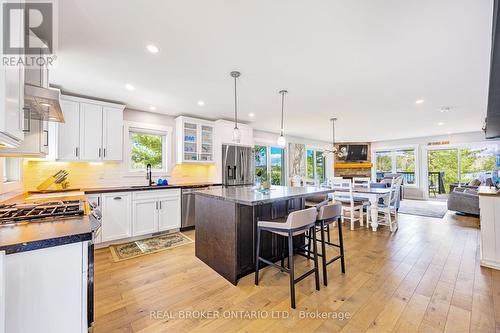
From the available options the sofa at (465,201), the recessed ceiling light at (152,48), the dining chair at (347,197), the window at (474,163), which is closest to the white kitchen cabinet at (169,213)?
the recessed ceiling light at (152,48)

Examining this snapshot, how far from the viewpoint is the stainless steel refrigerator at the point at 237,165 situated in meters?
4.94

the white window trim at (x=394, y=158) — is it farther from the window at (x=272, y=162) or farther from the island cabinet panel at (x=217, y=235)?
the island cabinet panel at (x=217, y=235)

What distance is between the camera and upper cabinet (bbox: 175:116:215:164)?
4.60 meters

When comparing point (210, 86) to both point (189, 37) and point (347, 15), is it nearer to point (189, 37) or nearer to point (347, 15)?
point (189, 37)

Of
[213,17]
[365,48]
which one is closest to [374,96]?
[365,48]

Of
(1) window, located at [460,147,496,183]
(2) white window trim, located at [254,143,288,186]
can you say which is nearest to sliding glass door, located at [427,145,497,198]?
(1) window, located at [460,147,496,183]

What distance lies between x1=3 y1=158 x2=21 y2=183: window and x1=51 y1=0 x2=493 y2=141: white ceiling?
4.11 feet

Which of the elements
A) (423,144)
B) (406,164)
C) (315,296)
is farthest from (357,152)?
(315,296)

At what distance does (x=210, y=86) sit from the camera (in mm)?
3232

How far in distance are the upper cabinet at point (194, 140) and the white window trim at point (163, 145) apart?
0.19 metres

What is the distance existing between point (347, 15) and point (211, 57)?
1.40 metres

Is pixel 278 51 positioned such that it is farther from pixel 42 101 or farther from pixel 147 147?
pixel 147 147

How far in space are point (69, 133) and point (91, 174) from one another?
81 centimetres

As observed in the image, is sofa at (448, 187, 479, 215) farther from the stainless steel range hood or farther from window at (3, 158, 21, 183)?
window at (3, 158, 21, 183)
